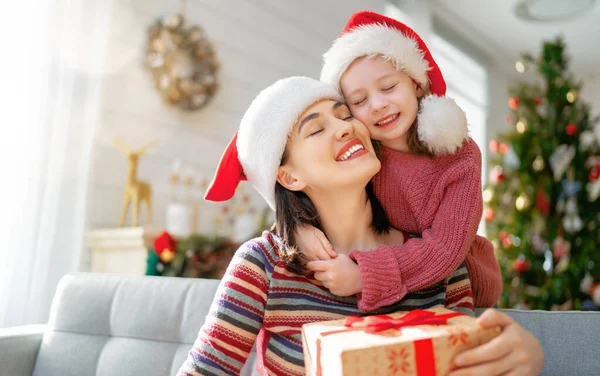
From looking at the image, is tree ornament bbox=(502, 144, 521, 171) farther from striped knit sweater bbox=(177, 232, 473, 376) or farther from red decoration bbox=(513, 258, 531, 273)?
striped knit sweater bbox=(177, 232, 473, 376)

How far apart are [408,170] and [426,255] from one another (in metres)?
0.21

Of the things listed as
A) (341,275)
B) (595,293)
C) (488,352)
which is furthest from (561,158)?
(488,352)

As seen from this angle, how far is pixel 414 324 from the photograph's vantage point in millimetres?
740

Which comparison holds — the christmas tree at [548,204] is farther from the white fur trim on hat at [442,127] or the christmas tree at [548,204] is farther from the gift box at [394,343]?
the gift box at [394,343]

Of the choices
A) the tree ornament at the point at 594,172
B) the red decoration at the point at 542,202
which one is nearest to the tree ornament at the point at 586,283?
the red decoration at the point at 542,202

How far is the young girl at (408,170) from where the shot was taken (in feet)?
3.11

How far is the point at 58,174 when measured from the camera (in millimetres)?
2236

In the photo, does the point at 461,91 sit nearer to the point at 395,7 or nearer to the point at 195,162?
the point at 395,7

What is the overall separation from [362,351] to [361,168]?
0.43 meters

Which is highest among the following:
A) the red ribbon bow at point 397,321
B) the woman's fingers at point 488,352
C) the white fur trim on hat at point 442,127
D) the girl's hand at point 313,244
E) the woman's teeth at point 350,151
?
the white fur trim on hat at point 442,127

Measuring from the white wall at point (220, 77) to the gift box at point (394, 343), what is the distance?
6.51ft

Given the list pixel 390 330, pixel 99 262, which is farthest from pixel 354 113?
pixel 99 262

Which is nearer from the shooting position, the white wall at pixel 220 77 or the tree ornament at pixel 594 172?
the white wall at pixel 220 77

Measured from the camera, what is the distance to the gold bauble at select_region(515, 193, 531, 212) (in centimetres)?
323
